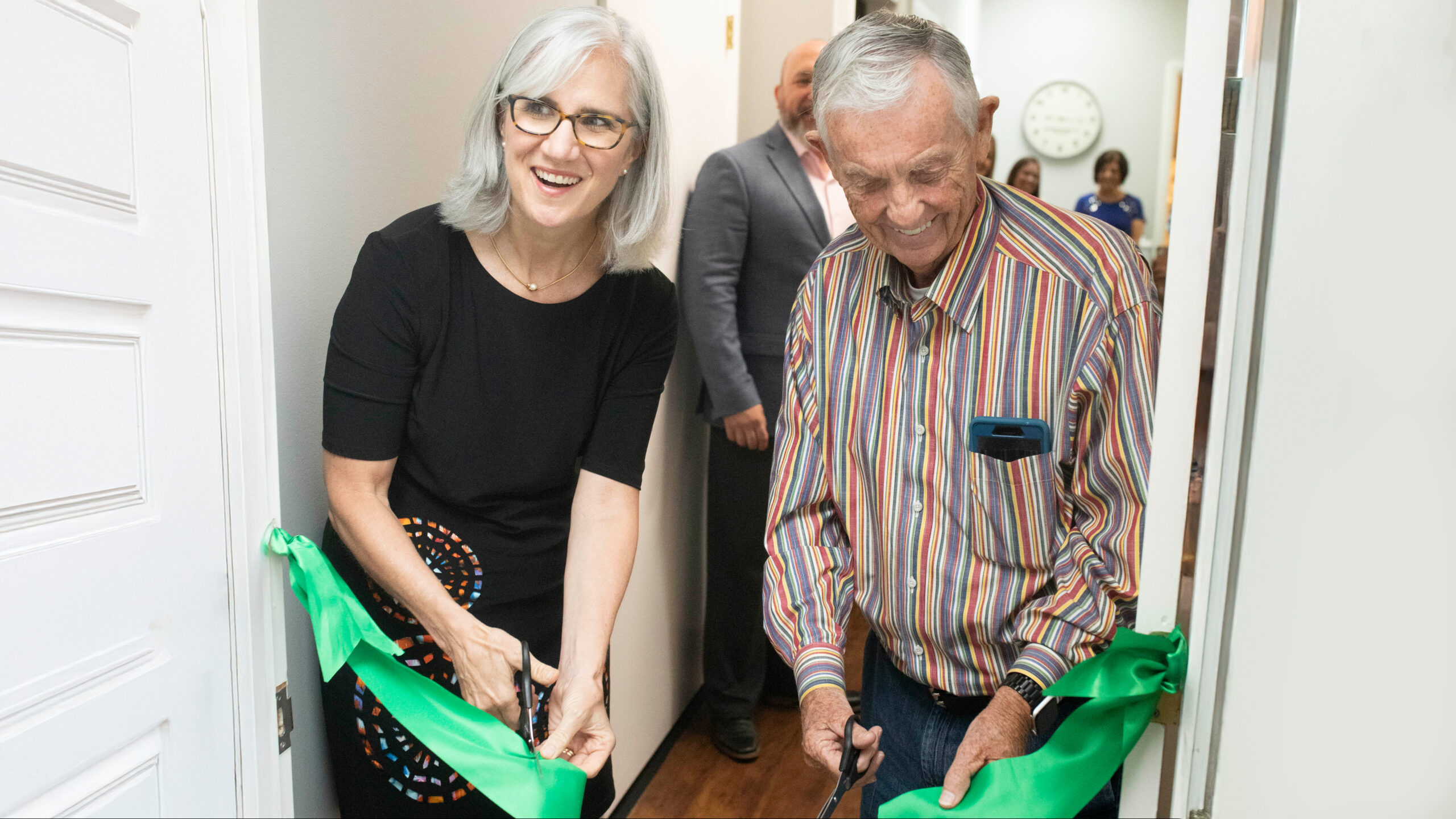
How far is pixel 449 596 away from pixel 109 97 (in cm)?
58

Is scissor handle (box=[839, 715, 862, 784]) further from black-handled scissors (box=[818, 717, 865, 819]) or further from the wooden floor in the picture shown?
the wooden floor

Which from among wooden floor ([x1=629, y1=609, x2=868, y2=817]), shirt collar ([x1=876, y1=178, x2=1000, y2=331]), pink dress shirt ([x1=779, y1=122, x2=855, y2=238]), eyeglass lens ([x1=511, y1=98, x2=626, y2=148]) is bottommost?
wooden floor ([x1=629, y1=609, x2=868, y2=817])

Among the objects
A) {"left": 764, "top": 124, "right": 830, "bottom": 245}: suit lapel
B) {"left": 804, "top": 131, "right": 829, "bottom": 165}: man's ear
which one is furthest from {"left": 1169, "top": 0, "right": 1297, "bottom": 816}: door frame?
{"left": 764, "top": 124, "right": 830, "bottom": 245}: suit lapel

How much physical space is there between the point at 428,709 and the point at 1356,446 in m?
0.84

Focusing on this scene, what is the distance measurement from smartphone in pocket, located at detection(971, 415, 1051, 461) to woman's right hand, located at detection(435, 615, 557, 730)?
0.54 m

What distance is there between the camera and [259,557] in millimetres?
1004

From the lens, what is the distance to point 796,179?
2.20 meters

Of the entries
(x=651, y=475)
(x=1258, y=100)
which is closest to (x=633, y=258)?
(x=1258, y=100)

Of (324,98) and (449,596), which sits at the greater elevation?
(324,98)

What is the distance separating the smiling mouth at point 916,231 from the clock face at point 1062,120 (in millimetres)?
5877

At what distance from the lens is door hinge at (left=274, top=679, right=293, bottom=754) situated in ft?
3.41

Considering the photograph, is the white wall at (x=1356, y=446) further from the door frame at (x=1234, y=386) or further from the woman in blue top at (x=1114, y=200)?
the woman in blue top at (x=1114, y=200)

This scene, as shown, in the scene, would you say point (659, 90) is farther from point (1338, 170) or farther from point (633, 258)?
point (1338, 170)

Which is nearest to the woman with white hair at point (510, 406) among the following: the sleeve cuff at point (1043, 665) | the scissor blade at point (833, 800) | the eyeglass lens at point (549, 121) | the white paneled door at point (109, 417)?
the eyeglass lens at point (549, 121)
